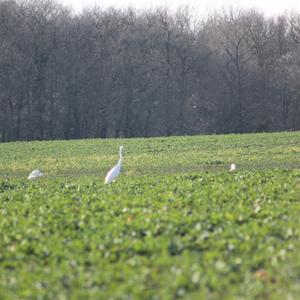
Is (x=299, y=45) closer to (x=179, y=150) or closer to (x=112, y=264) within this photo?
(x=179, y=150)

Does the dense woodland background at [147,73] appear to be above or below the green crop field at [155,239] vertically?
above

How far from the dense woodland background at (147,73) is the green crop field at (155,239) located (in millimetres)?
53812

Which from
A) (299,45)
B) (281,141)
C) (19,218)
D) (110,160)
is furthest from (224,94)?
(19,218)

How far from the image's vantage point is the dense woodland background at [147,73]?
7644 centimetres

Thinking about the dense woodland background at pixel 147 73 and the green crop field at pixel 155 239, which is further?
the dense woodland background at pixel 147 73

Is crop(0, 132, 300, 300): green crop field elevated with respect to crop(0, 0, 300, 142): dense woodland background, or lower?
lower

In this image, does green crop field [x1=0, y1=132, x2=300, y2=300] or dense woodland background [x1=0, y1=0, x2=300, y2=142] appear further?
dense woodland background [x1=0, y1=0, x2=300, y2=142]

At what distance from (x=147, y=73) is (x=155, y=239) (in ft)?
230

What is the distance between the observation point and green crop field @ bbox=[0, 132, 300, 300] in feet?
31.3

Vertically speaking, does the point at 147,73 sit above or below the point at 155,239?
above

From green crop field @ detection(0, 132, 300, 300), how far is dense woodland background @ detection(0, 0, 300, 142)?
177 feet

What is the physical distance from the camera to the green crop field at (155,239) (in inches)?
375

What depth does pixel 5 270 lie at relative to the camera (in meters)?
11.1

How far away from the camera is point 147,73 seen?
81.4m
